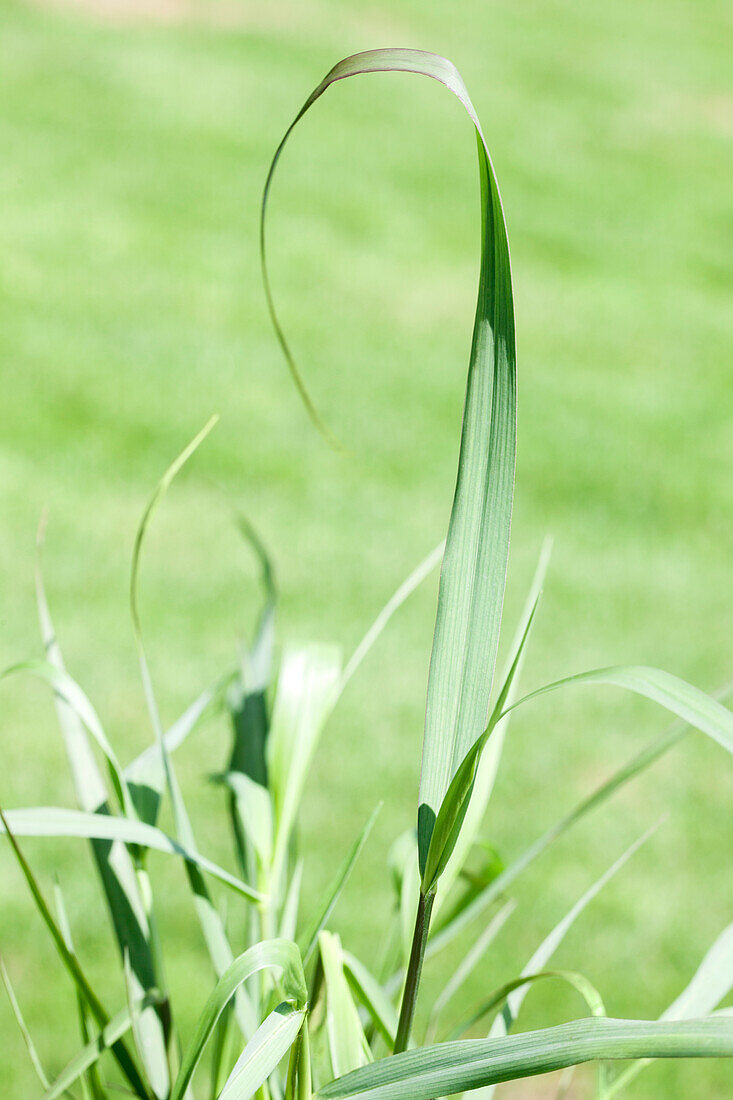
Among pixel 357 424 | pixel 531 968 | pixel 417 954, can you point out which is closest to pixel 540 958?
pixel 531 968

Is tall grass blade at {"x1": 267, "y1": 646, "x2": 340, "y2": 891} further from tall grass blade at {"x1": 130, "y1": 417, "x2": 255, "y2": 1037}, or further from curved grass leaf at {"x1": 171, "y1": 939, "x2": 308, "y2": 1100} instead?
curved grass leaf at {"x1": 171, "y1": 939, "x2": 308, "y2": 1100}

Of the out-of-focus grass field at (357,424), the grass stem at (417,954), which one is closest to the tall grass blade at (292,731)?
the grass stem at (417,954)

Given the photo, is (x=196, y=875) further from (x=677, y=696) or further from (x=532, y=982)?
(x=677, y=696)

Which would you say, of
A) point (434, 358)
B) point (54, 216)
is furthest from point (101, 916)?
point (54, 216)

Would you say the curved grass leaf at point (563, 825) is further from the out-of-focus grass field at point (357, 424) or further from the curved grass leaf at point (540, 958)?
the out-of-focus grass field at point (357, 424)

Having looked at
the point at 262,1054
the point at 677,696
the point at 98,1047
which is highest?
the point at 677,696

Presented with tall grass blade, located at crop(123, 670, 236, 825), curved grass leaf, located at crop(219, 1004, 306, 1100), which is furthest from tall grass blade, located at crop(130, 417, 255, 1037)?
curved grass leaf, located at crop(219, 1004, 306, 1100)
